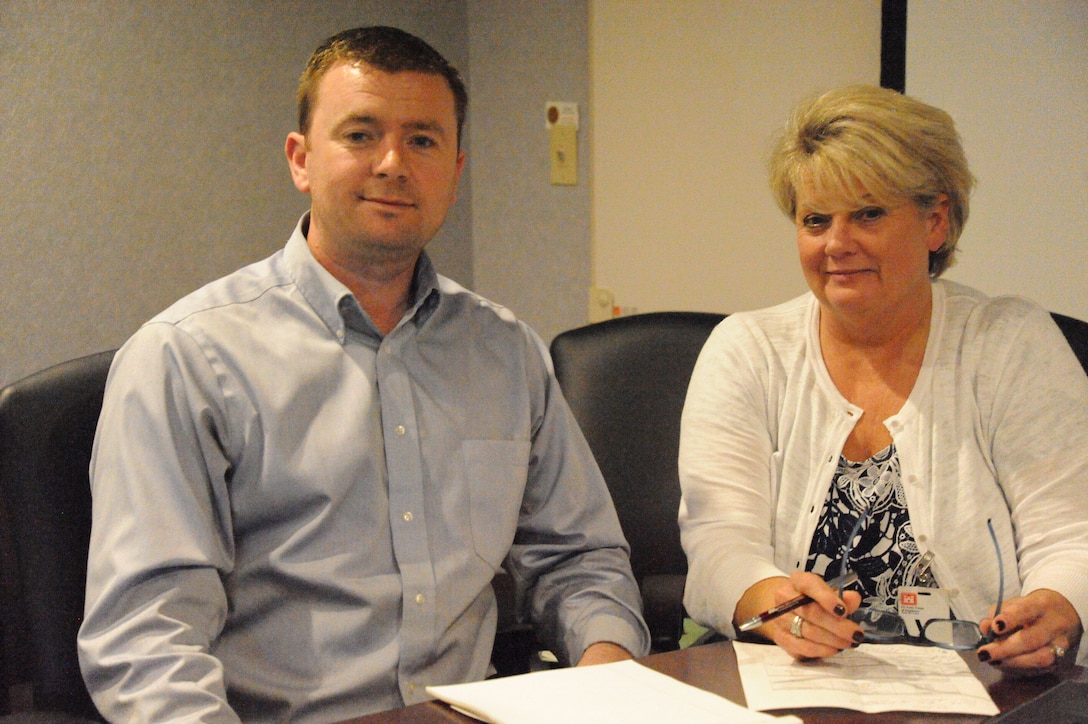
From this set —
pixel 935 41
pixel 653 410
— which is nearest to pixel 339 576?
pixel 653 410

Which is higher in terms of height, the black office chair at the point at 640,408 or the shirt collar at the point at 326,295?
the shirt collar at the point at 326,295

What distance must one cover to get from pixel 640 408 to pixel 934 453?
560 mm

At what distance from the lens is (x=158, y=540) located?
121 cm

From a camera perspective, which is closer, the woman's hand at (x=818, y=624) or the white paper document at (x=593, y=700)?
the white paper document at (x=593, y=700)

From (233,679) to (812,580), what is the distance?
2.39 ft

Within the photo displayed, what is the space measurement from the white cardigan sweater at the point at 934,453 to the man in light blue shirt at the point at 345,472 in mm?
175

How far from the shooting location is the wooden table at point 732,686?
102cm

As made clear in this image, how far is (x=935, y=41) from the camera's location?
240 cm

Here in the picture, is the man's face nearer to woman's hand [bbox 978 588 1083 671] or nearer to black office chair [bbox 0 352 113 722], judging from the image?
black office chair [bbox 0 352 113 722]

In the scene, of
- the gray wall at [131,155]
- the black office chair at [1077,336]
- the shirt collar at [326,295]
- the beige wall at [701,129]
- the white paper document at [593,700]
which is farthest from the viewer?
the beige wall at [701,129]

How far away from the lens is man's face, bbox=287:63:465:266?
1479 millimetres

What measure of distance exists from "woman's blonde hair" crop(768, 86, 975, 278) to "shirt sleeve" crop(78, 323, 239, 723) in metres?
1.00

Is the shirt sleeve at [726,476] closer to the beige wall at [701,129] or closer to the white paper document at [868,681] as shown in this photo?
the white paper document at [868,681]

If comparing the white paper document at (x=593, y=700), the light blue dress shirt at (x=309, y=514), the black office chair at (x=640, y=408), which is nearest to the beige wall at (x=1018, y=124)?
the black office chair at (x=640, y=408)
